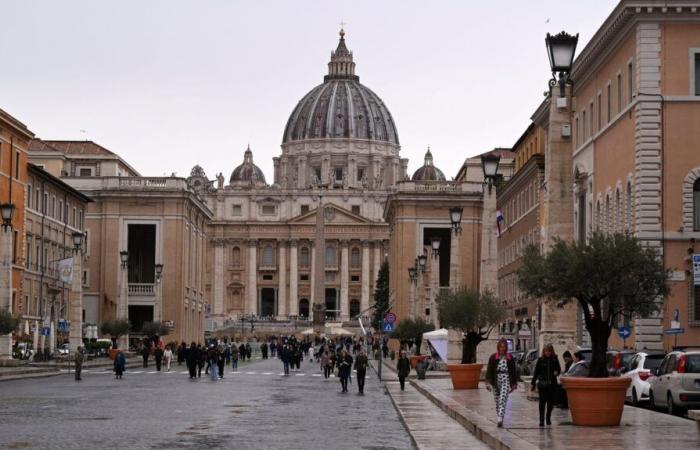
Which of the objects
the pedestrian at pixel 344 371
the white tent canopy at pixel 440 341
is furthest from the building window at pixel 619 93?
the white tent canopy at pixel 440 341

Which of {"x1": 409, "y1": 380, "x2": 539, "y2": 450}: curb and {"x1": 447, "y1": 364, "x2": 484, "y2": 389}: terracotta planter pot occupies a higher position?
{"x1": 447, "y1": 364, "x2": 484, "y2": 389}: terracotta planter pot

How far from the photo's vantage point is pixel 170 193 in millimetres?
118125

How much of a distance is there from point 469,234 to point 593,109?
7863cm

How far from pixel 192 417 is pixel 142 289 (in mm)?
89409

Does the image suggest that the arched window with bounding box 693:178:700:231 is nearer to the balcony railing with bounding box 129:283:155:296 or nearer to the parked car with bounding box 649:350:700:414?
the parked car with bounding box 649:350:700:414

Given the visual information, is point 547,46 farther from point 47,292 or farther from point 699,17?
point 47,292

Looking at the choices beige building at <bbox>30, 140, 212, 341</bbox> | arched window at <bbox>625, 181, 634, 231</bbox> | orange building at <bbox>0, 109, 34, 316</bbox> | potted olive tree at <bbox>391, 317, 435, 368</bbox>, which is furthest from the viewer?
beige building at <bbox>30, 140, 212, 341</bbox>

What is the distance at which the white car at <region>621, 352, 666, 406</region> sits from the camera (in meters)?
32.4

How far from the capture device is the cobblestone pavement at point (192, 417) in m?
22.1

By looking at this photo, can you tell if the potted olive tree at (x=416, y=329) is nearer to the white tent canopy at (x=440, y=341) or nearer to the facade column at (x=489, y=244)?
the white tent canopy at (x=440, y=341)

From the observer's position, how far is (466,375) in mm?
40719

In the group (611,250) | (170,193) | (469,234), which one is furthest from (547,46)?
(469,234)

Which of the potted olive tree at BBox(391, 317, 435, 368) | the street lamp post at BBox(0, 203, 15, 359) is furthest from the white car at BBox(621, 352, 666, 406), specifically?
the potted olive tree at BBox(391, 317, 435, 368)

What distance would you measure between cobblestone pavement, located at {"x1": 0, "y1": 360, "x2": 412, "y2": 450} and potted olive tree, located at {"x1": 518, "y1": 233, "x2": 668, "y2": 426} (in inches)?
113
